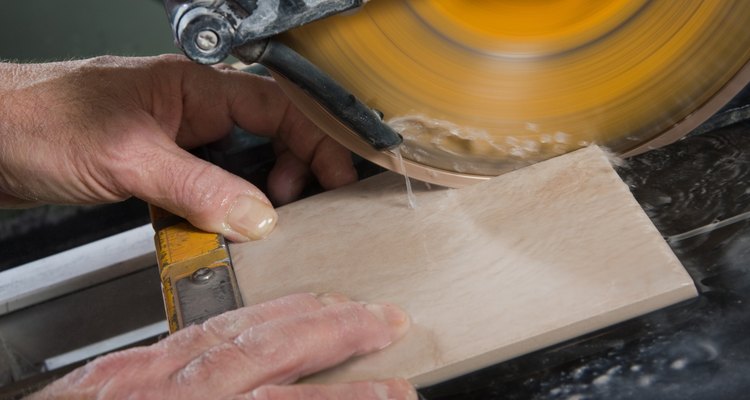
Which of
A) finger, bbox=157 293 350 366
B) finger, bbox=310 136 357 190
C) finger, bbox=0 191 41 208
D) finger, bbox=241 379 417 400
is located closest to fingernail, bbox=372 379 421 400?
finger, bbox=241 379 417 400

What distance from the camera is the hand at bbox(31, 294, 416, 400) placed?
114 cm

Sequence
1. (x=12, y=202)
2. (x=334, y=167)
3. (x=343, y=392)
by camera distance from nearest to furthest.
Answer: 1. (x=343, y=392)
2. (x=334, y=167)
3. (x=12, y=202)

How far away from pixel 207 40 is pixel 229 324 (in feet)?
1.20

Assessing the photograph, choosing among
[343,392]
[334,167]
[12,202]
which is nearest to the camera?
[343,392]

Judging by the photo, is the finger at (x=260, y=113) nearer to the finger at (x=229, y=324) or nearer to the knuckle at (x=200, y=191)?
the knuckle at (x=200, y=191)

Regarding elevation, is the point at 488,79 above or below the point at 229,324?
above

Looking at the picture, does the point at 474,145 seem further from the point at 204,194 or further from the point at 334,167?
the point at 204,194

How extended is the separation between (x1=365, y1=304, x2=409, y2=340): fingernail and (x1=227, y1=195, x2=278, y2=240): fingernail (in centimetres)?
30

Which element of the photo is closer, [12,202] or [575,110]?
[575,110]

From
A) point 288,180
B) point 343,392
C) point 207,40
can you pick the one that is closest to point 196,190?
point 288,180

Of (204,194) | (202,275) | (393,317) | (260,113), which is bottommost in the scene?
(393,317)

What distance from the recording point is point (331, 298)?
1.31 m

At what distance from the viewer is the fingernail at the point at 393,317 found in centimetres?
125

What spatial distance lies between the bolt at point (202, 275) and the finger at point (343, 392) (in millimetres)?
324
